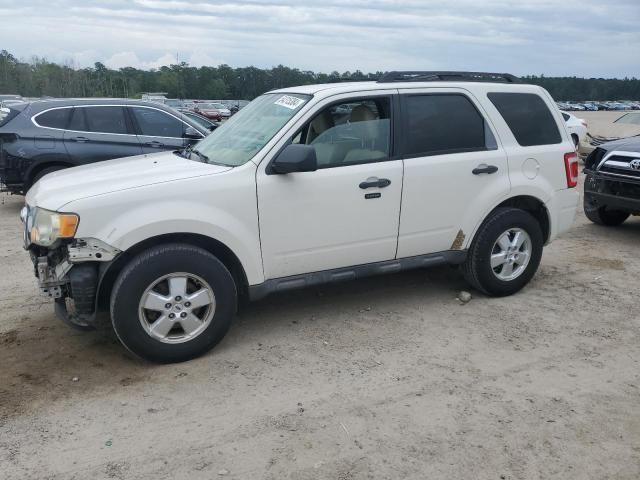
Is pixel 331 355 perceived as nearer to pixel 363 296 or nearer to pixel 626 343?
pixel 363 296

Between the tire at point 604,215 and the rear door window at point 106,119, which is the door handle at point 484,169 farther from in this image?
the rear door window at point 106,119

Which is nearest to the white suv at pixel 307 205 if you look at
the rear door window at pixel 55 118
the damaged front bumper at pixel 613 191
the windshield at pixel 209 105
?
the damaged front bumper at pixel 613 191

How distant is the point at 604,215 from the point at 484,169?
167 inches

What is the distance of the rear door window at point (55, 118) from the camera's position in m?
8.95

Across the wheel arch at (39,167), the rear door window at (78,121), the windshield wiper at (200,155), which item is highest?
the windshield wiper at (200,155)

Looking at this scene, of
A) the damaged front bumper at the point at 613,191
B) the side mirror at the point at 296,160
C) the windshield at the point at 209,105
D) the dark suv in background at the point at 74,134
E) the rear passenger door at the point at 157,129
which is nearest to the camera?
the side mirror at the point at 296,160

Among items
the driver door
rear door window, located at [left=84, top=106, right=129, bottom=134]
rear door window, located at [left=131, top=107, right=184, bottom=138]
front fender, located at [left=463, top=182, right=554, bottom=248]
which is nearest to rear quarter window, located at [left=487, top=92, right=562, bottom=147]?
front fender, located at [left=463, top=182, right=554, bottom=248]

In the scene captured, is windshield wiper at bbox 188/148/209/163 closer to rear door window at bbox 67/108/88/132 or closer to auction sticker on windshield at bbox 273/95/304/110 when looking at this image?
auction sticker on windshield at bbox 273/95/304/110

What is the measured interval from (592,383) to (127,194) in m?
3.30

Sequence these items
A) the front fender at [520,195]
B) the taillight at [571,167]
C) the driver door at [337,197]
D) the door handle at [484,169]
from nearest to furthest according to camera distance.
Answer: the driver door at [337,197] → the door handle at [484,169] → the front fender at [520,195] → the taillight at [571,167]

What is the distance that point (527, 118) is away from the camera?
17.1ft

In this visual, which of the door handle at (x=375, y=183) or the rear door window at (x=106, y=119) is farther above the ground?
the door handle at (x=375, y=183)

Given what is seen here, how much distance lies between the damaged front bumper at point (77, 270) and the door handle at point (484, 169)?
294 centimetres

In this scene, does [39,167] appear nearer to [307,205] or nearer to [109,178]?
[109,178]
